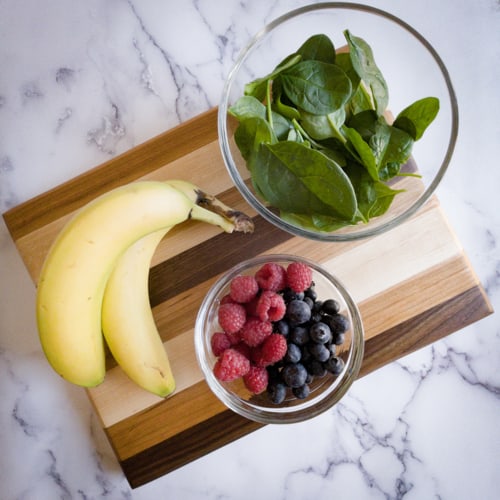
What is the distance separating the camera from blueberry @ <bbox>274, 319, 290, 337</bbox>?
0.79 meters

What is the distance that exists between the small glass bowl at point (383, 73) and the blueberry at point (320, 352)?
166 mm

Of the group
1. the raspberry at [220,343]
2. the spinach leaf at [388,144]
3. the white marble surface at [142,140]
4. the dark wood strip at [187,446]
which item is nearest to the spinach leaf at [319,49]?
the spinach leaf at [388,144]

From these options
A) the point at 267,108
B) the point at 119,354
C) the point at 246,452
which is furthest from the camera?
the point at 246,452

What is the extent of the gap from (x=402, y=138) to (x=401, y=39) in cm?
18

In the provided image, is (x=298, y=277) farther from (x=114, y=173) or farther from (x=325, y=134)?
(x=114, y=173)

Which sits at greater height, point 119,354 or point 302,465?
point 119,354

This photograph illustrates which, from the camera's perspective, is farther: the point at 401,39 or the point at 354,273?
the point at 354,273

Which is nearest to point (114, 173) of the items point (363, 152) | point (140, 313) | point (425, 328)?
point (140, 313)

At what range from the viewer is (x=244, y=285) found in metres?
0.80

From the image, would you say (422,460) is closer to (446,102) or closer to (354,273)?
(354,273)

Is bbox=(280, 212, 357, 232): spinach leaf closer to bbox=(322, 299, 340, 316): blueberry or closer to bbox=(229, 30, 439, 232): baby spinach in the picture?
bbox=(229, 30, 439, 232): baby spinach

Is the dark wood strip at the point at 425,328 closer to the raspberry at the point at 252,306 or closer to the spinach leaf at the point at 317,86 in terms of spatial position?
the raspberry at the point at 252,306

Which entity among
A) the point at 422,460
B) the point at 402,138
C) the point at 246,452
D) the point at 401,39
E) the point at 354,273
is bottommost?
the point at 422,460

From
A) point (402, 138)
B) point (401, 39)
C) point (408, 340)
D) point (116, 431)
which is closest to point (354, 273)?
point (408, 340)
